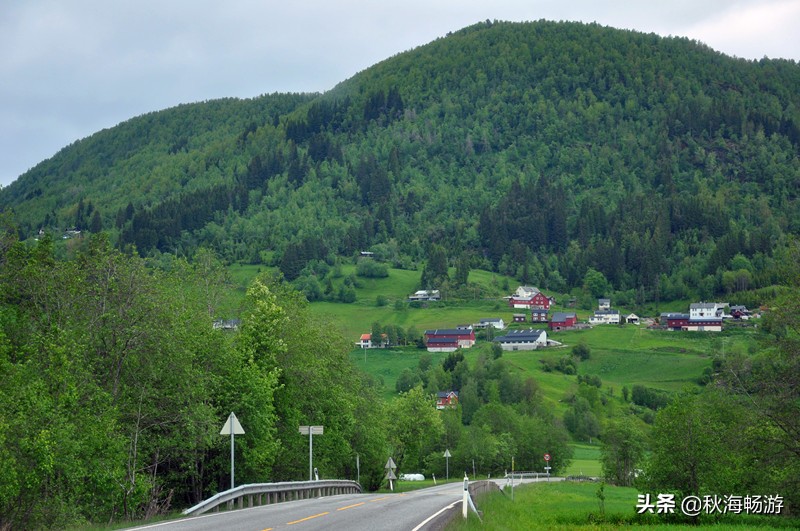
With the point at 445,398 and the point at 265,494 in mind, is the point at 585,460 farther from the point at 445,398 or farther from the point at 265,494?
the point at 265,494

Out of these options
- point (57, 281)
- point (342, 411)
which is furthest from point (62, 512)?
point (342, 411)

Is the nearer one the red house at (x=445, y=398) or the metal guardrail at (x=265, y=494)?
the metal guardrail at (x=265, y=494)

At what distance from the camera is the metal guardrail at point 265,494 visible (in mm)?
30172

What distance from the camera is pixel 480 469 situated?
123 meters

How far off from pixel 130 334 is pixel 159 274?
6853 millimetres

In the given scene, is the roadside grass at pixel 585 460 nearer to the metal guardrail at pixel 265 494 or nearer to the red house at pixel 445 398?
the red house at pixel 445 398

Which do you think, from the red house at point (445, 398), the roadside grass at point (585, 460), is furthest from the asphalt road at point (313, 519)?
the red house at point (445, 398)

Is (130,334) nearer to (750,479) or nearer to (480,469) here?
(750,479)

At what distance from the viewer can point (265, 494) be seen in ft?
121

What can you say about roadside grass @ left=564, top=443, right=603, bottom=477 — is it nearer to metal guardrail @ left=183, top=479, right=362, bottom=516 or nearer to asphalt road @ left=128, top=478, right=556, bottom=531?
metal guardrail @ left=183, top=479, right=362, bottom=516

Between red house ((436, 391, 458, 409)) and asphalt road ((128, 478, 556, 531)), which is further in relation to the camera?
red house ((436, 391, 458, 409))

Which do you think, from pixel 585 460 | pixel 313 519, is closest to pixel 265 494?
pixel 313 519

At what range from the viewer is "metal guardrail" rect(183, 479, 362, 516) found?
1188 inches

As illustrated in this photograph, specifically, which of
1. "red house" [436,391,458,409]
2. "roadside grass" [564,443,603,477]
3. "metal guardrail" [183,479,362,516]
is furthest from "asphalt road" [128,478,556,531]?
"red house" [436,391,458,409]
